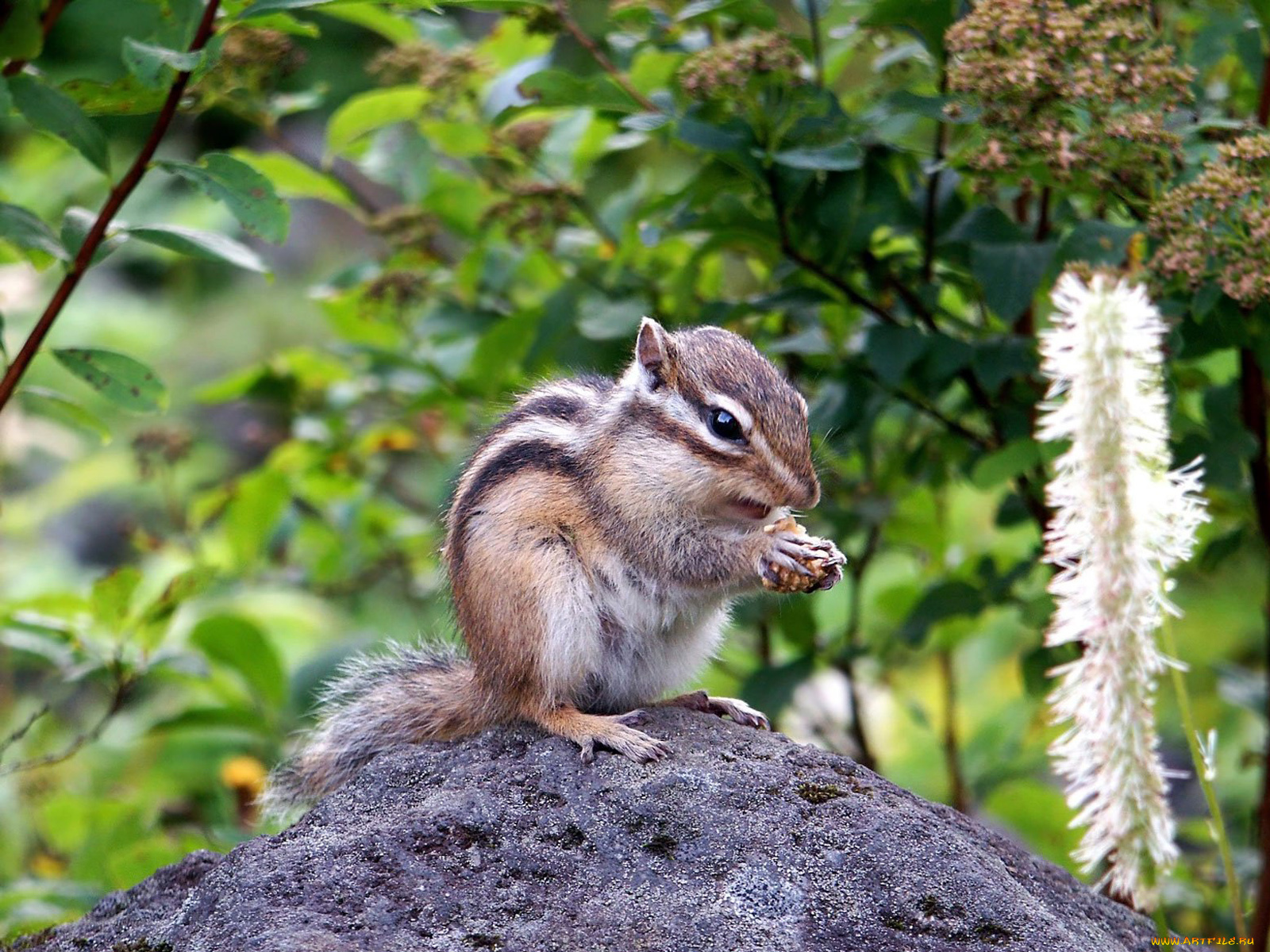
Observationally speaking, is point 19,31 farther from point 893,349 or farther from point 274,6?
point 893,349

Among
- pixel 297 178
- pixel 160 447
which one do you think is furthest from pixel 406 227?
pixel 160 447

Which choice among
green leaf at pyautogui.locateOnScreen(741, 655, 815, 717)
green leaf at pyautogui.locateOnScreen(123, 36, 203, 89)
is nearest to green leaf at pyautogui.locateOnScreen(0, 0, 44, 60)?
green leaf at pyautogui.locateOnScreen(123, 36, 203, 89)

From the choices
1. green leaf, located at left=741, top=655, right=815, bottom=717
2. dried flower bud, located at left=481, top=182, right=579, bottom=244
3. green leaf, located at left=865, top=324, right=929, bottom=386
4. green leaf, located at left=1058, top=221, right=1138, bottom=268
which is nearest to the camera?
green leaf, located at left=1058, top=221, right=1138, bottom=268

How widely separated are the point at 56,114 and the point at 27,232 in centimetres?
23

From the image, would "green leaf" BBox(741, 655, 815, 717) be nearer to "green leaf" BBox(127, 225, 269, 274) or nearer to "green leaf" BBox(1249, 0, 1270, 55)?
"green leaf" BBox(127, 225, 269, 274)

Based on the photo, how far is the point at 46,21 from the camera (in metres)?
2.67

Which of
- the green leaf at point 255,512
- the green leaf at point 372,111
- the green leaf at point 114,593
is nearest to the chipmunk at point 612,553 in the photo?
the green leaf at point 114,593

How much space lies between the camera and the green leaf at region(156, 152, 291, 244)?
2719 mm

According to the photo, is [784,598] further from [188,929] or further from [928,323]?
[188,929]

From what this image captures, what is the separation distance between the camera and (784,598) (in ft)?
12.3

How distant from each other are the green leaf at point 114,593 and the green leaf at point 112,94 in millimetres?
1147

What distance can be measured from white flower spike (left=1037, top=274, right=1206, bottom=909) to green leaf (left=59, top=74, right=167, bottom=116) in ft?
6.55

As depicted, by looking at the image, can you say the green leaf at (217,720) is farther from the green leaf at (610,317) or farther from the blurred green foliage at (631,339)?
the green leaf at (610,317)

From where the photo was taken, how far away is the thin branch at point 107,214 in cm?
265
